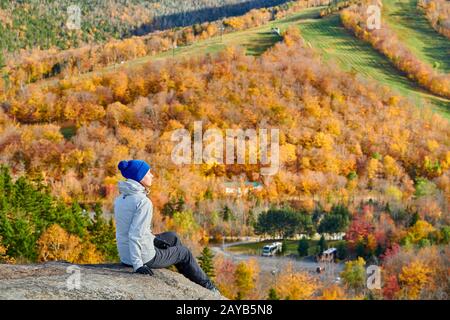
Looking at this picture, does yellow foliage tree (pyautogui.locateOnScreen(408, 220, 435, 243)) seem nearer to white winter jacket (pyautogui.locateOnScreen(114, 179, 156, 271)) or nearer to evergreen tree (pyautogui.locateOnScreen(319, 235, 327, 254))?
evergreen tree (pyautogui.locateOnScreen(319, 235, 327, 254))

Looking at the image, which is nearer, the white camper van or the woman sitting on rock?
the woman sitting on rock

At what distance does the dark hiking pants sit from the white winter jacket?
12.8 inches

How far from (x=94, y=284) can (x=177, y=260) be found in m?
1.52

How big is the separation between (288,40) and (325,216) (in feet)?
191

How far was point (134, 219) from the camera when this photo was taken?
931cm

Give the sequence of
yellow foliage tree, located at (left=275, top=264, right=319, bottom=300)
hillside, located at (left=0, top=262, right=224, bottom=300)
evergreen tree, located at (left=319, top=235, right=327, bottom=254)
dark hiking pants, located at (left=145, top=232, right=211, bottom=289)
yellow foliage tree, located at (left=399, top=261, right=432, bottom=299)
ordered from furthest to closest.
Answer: evergreen tree, located at (left=319, top=235, right=327, bottom=254) < yellow foliage tree, located at (left=399, top=261, right=432, bottom=299) < yellow foliage tree, located at (left=275, top=264, right=319, bottom=300) < dark hiking pants, located at (left=145, top=232, right=211, bottom=289) < hillside, located at (left=0, top=262, right=224, bottom=300)

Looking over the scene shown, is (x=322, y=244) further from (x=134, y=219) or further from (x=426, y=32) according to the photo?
(x=426, y=32)

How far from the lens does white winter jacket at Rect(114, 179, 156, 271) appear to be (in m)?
9.31

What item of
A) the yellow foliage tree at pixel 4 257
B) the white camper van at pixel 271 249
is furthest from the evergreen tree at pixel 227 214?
the yellow foliage tree at pixel 4 257

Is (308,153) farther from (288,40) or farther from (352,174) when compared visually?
(288,40)

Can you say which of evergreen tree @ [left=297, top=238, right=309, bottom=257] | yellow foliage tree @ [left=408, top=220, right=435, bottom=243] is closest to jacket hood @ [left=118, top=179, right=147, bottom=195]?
evergreen tree @ [left=297, top=238, right=309, bottom=257]

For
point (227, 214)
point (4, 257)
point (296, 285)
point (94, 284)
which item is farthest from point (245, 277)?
point (94, 284)

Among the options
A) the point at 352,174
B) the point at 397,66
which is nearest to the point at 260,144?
the point at 352,174

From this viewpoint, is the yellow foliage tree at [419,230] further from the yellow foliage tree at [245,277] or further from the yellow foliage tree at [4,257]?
the yellow foliage tree at [4,257]
